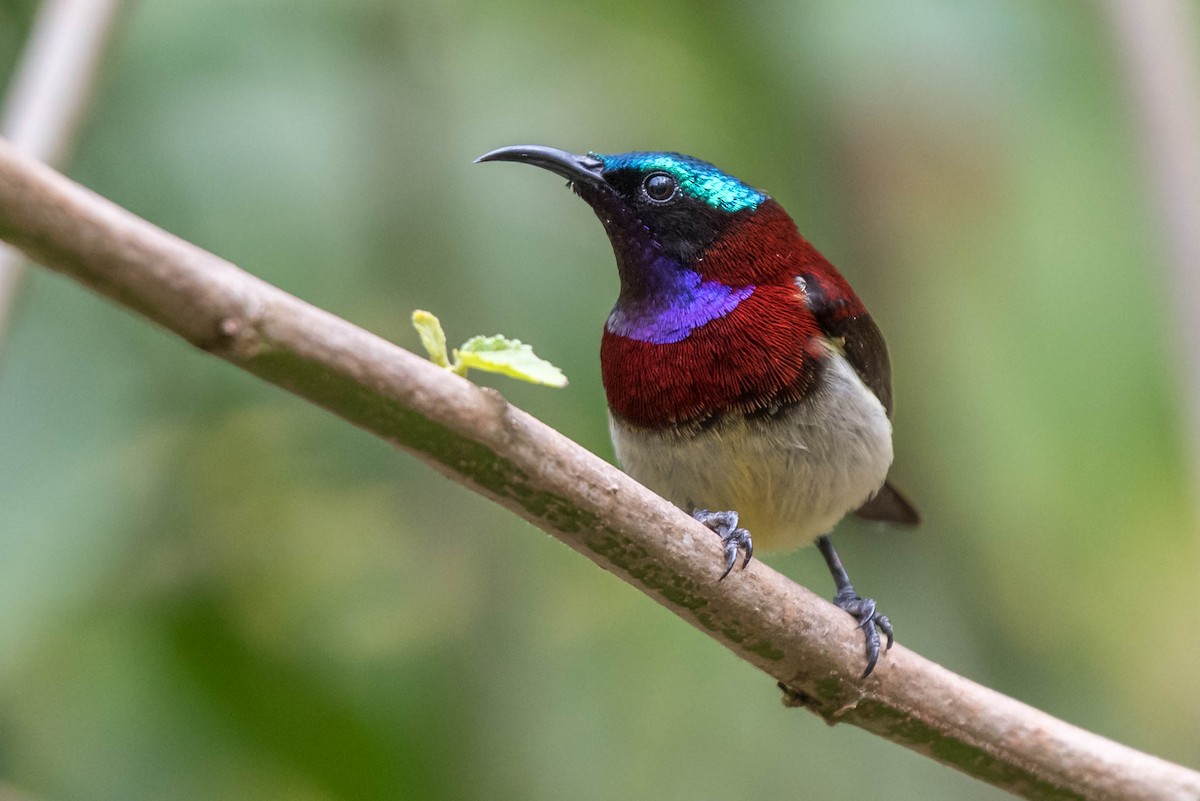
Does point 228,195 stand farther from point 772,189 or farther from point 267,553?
point 772,189

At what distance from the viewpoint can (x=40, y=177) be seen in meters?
1.27

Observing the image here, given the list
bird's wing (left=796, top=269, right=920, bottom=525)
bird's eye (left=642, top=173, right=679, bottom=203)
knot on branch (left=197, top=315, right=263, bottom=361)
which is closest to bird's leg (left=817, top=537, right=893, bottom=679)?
bird's wing (left=796, top=269, right=920, bottom=525)

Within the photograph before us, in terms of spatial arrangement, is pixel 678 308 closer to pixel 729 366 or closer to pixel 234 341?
pixel 729 366

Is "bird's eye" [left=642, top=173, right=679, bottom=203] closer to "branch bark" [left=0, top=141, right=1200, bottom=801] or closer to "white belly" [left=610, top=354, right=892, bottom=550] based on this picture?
"white belly" [left=610, top=354, right=892, bottom=550]

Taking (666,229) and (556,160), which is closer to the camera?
(556,160)

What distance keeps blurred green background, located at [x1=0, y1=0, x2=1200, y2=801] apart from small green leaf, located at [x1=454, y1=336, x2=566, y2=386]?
5.93 ft

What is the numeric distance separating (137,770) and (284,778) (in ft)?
1.21

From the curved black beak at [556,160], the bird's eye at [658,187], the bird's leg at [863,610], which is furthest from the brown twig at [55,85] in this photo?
the bird's leg at [863,610]

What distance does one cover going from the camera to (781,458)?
2908 millimetres

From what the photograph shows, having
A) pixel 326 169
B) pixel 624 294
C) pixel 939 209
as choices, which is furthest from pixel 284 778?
pixel 939 209

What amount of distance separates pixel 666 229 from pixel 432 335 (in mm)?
1454

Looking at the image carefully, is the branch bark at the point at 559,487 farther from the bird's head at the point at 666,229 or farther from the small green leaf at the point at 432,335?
the bird's head at the point at 666,229

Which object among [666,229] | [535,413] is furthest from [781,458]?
[535,413]

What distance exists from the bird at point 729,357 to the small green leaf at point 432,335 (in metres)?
1.23
